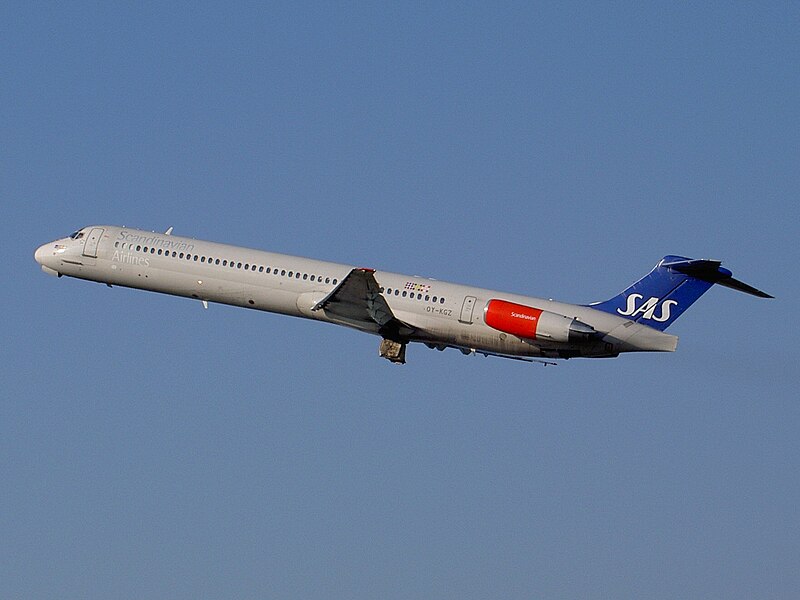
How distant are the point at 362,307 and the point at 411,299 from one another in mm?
1689

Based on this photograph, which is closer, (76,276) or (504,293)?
(504,293)

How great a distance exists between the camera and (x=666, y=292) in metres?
47.7

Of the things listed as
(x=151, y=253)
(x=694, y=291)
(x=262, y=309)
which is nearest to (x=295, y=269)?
(x=262, y=309)

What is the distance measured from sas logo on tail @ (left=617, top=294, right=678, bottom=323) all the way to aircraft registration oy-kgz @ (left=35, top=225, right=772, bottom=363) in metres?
0.03

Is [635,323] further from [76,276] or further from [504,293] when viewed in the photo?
[76,276]

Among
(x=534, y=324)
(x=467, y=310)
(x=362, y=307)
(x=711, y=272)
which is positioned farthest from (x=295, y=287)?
(x=711, y=272)

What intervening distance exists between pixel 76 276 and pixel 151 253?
12.3ft

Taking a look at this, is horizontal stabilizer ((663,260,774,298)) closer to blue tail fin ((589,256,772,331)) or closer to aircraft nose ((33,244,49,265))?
→ blue tail fin ((589,256,772,331))

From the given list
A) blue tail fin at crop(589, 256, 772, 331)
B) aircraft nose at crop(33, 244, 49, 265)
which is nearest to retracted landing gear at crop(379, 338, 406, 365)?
blue tail fin at crop(589, 256, 772, 331)

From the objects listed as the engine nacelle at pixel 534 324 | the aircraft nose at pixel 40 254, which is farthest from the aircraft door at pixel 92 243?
the engine nacelle at pixel 534 324

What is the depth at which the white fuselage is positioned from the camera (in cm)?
4738

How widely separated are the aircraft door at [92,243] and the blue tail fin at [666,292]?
19485 mm

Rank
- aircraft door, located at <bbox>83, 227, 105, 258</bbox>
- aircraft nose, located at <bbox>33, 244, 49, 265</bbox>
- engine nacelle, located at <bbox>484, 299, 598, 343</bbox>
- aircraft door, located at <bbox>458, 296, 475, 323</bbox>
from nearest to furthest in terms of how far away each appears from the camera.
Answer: engine nacelle, located at <bbox>484, 299, 598, 343</bbox>, aircraft door, located at <bbox>458, 296, 475, 323</bbox>, aircraft door, located at <bbox>83, 227, 105, 258</bbox>, aircraft nose, located at <bbox>33, 244, 49, 265</bbox>

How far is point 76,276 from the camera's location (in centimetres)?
5488
